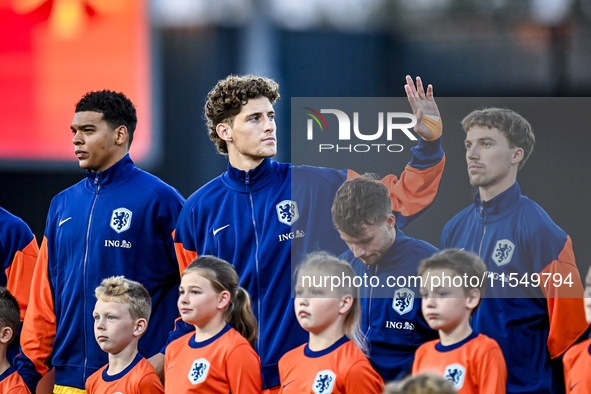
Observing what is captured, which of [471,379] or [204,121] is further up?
[204,121]

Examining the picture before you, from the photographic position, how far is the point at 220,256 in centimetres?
294

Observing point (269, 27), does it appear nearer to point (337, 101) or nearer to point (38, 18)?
point (337, 101)

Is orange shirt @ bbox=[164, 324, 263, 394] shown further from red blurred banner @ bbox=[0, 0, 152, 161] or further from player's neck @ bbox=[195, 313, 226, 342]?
red blurred banner @ bbox=[0, 0, 152, 161]

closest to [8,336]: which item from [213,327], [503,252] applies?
[213,327]

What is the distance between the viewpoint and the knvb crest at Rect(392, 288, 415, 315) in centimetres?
280

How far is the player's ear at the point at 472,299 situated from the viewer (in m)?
2.66

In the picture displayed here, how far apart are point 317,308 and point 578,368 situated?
0.90m

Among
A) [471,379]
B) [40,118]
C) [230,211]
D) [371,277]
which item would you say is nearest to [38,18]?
[40,118]

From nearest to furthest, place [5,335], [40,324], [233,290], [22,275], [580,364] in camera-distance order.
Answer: [580,364], [233,290], [40,324], [5,335], [22,275]

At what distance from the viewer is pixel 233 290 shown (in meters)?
2.90

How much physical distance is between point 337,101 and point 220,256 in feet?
2.43

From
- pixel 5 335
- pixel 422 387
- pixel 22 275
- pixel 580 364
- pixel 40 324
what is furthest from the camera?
pixel 22 275

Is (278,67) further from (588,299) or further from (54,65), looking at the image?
(588,299)

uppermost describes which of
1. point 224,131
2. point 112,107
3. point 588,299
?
point 112,107
